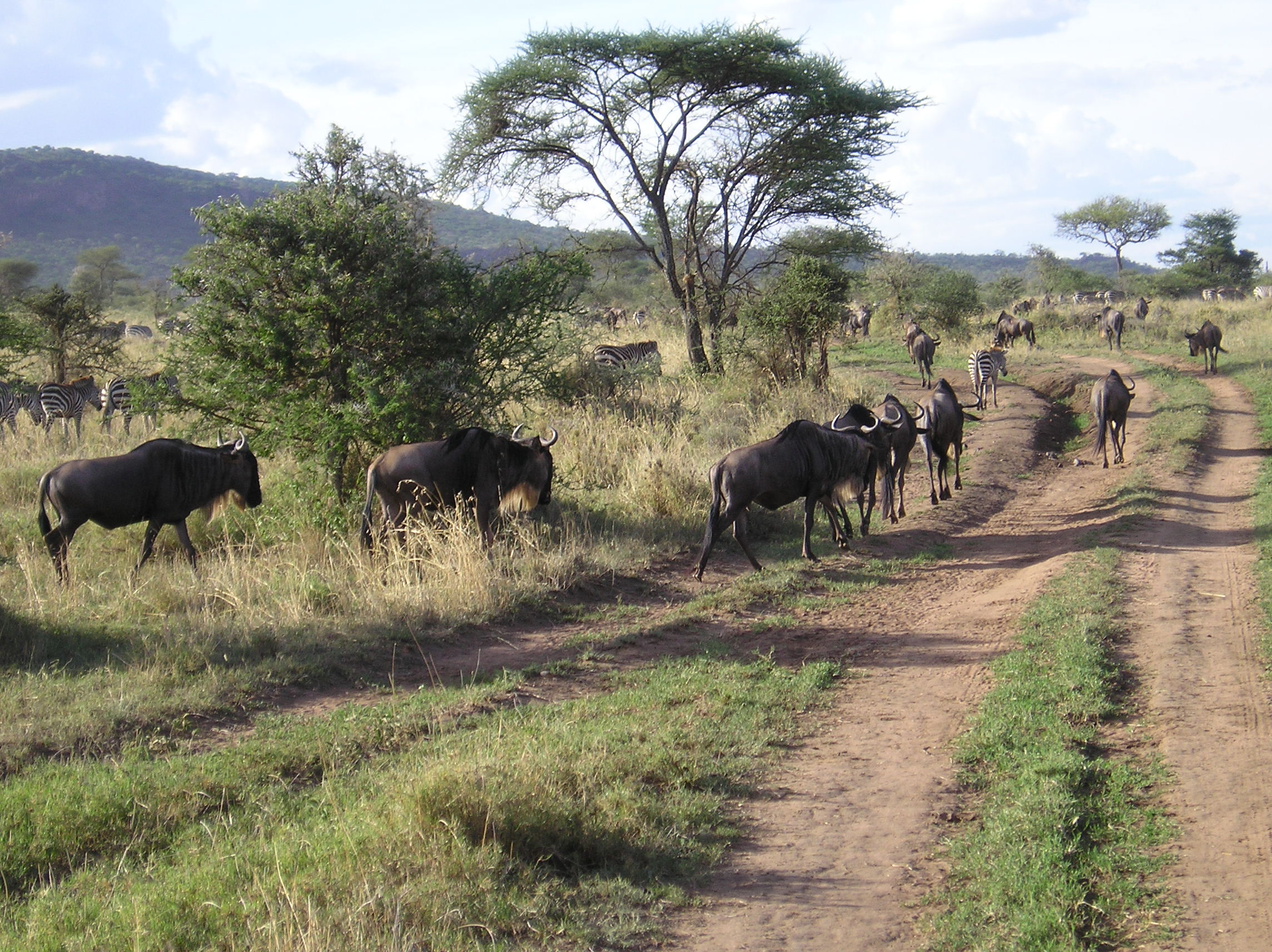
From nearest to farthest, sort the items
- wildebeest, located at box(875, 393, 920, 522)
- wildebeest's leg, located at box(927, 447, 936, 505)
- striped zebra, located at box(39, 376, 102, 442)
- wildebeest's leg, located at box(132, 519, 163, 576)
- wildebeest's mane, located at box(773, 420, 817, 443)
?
wildebeest's leg, located at box(132, 519, 163, 576) → wildebeest's mane, located at box(773, 420, 817, 443) → wildebeest, located at box(875, 393, 920, 522) → wildebeest's leg, located at box(927, 447, 936, 505) → striped zebra, located at box(39, 376, 102, 442)

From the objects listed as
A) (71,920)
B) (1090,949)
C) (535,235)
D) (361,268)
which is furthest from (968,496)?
(535,235)

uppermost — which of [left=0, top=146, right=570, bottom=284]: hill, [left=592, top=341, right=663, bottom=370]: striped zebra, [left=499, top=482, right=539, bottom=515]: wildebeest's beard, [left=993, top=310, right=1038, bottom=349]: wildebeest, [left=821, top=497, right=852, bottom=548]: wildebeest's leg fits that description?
[left=0, top=146, right=570, bottom=284]: hill

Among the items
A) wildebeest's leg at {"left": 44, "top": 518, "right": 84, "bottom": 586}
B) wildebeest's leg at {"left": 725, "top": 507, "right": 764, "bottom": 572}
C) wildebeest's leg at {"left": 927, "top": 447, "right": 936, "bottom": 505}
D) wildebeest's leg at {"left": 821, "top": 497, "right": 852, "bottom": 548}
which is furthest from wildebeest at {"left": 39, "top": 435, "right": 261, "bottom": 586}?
wildebeest's leg at {"left": 927, "top": 447, "right": 936, "bottom": 505}

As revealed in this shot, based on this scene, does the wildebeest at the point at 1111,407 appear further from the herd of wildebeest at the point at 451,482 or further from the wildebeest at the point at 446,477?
the wildebeest at the point at 446,477

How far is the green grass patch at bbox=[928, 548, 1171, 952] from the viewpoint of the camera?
3465mm

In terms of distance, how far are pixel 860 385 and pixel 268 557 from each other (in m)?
12.3

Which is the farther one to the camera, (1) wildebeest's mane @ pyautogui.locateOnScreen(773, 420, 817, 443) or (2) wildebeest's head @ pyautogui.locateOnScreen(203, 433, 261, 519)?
(2) wildebeest's head @ pyautogui.locateOnScreen(203, 433, 261, 519)

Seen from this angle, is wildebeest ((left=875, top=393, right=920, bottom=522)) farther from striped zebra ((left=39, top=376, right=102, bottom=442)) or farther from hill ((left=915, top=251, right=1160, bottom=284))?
hill ((left=915, top=251, right=1160, bottom=284))

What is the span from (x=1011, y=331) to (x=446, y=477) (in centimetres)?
2382

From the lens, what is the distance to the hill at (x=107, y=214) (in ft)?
232

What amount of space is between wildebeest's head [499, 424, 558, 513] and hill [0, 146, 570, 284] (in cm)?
5824

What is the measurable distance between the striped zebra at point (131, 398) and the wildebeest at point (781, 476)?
540 cm

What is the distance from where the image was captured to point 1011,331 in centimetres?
2888

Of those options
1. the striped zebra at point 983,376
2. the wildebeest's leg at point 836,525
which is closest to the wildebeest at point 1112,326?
the striped zebra at point 983,376
